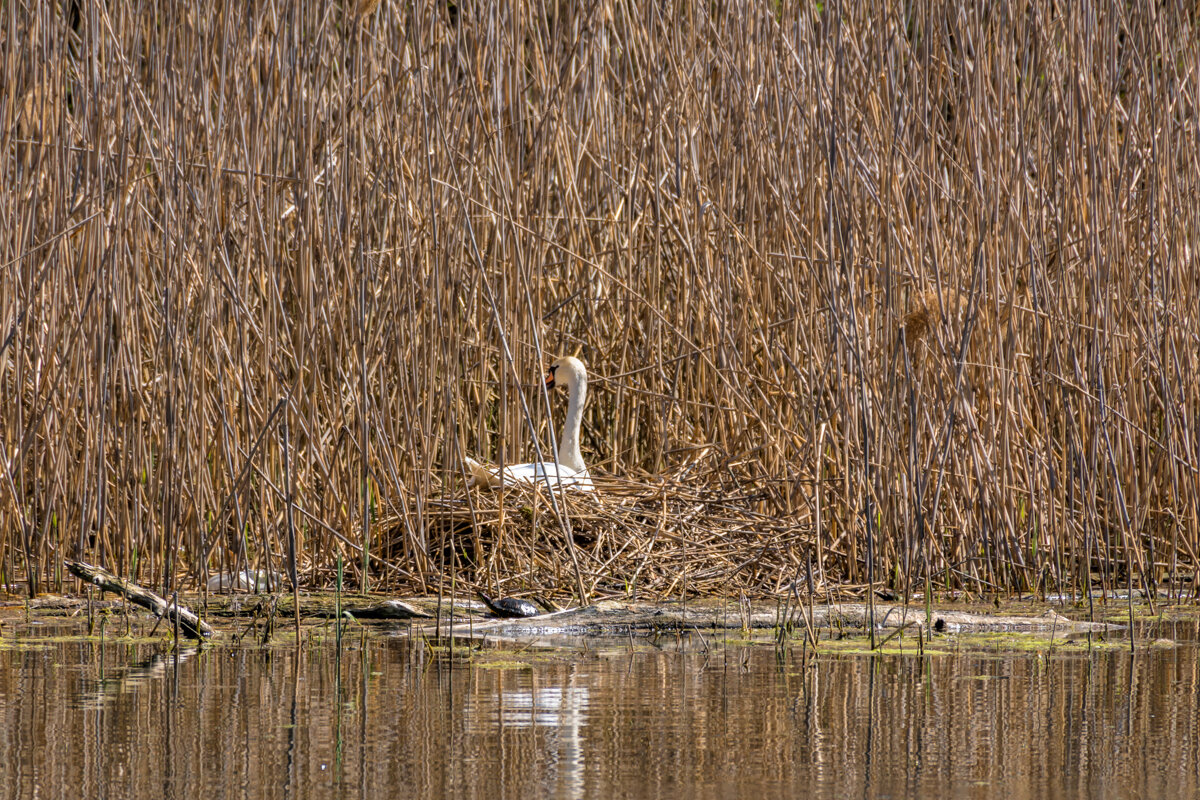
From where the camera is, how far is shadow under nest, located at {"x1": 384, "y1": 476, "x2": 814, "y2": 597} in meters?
4.62

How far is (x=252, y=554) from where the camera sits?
4801 mm

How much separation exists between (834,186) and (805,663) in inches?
58.8

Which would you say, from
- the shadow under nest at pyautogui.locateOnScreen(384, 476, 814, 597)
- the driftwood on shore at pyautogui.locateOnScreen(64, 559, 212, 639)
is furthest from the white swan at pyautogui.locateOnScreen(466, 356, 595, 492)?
the driftwood on shore at pyautogui.locateOnScreen(64, 559, 212, 639)

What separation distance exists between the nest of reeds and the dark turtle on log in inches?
14.4

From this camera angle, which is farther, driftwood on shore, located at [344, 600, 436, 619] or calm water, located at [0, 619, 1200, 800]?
driftwood on shore, located at [344, 600, 436, 619]

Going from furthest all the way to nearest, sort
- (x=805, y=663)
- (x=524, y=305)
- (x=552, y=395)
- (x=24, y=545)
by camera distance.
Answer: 1. (x=552, y=395)
2. (x=524, y=305)
3. (x=24, y=545)
4. (x=805, y=663)

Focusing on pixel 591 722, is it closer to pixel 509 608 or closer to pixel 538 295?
pixel 509 608

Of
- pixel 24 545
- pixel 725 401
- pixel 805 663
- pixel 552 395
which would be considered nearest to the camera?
pixel 805 663

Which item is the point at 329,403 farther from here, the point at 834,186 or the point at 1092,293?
the point at 1092,293

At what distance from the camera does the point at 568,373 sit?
5633 mm

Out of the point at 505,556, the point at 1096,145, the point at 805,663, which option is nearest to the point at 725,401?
the point at 505,556

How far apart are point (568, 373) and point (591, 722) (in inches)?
118

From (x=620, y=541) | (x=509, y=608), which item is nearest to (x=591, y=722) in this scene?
(x=509, y=608)

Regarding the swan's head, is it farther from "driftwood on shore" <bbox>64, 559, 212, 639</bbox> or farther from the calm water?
the calm water
